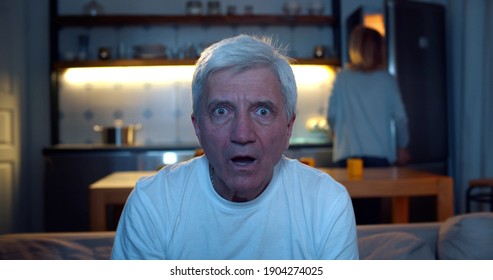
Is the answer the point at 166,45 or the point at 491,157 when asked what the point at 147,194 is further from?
the point at 166,45

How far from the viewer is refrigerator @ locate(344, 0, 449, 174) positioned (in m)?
2.76

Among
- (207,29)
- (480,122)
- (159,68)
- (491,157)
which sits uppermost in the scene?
(207,29)

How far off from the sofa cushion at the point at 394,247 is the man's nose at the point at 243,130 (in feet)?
1.36

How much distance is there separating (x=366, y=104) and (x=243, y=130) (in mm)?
1307

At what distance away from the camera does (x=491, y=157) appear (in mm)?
2594

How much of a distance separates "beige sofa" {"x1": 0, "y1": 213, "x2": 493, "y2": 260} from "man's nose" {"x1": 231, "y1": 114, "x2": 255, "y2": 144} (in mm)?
418

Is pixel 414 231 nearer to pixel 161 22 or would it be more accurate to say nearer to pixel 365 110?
pixel 365 110

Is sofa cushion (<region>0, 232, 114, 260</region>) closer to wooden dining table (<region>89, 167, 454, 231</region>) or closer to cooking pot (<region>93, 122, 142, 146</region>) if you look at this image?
wooden dining table (<region>89, 167, 454, 231</region>)

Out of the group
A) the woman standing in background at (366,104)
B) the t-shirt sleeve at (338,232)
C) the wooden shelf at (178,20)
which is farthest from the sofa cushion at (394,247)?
the wooden shelf at (178,20)

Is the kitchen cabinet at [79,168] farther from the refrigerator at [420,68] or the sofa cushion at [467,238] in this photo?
the sofa cushion at [467,238]

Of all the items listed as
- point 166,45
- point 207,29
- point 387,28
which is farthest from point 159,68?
point 387,28

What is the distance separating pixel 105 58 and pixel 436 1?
6.40ft

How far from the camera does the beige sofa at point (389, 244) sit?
2.98 ft
